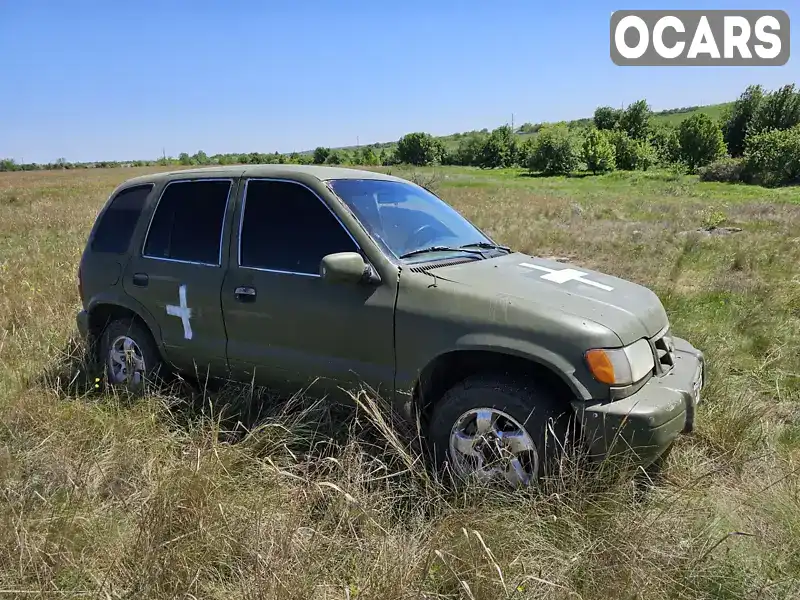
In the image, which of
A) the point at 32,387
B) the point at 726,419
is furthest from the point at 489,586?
the point at 32,387

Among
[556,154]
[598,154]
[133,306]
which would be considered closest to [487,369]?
[133,306]

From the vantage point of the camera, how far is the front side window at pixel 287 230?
3465mm

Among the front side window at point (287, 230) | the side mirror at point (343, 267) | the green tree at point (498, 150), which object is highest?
the green tree at point (498, 150)

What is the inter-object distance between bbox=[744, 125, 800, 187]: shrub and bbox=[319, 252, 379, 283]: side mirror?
47.4m

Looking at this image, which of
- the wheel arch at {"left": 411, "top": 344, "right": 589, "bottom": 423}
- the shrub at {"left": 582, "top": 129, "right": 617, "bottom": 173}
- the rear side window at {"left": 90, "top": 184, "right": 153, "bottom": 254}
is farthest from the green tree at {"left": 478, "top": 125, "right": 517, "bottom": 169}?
the wheel arch at {"left": 411, "top": 344, "right": 589, "bottom": 423}

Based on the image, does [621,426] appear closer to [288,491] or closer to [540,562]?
[540,562]

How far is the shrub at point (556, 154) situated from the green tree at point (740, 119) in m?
18.0

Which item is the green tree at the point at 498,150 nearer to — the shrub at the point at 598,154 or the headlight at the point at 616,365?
the shrub at the point at 598,154

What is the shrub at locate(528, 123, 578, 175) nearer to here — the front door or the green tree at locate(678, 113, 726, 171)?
the green tree at locate(678, 113, 726, 171)

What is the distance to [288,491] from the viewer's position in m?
2.95

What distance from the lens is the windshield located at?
346 centimetres

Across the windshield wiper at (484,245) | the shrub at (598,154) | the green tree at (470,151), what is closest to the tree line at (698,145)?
the shrub at (598,154)

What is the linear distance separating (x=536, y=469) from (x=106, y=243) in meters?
3.74

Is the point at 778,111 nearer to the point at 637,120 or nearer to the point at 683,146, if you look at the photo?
the point at 683,146
